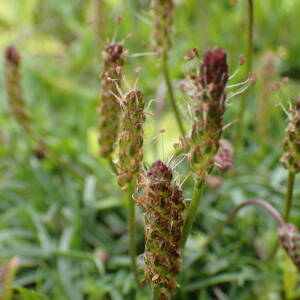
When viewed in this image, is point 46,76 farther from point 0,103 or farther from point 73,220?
point 73,220

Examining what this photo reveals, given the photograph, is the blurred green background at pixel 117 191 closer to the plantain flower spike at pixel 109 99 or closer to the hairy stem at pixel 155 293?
the plantain flower spike at pixel 109 99

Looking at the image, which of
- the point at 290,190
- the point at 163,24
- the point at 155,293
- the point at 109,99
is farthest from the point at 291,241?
the point at 163,24

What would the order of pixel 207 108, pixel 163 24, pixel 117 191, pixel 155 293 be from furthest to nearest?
pixel 117 191, pixel 163 24, pixel 155 293, pixel 207 108

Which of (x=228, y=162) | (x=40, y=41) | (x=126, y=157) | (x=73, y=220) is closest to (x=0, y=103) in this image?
(x=40, y=41)

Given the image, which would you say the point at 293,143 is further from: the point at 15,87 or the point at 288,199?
the point at 15,87

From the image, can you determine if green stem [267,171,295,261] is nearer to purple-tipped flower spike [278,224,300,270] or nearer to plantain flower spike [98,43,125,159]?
purple-tipped flower spike [278,224,300,270]

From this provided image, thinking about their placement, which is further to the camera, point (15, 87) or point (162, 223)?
point (15, 87)

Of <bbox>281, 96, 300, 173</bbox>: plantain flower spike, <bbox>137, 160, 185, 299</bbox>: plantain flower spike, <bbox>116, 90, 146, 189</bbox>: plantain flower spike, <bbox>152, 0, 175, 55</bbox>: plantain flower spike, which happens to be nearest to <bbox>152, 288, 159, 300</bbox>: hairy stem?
<bbox>137, 160, 185, 299</bbox>: plantain flower spike
